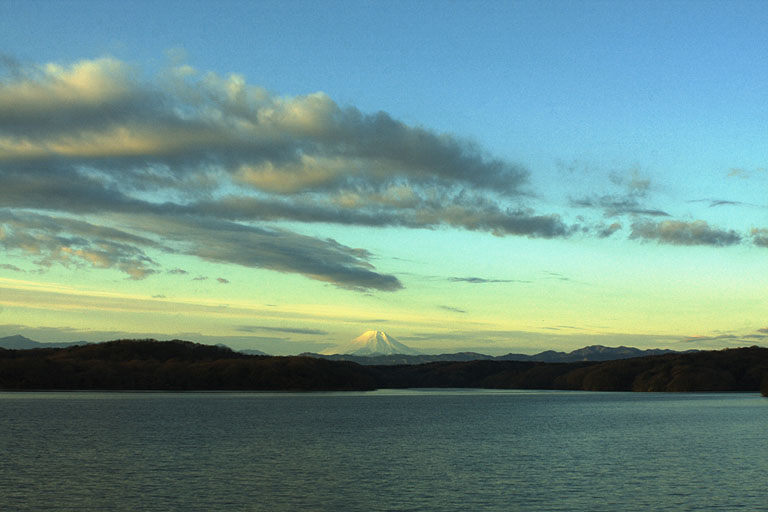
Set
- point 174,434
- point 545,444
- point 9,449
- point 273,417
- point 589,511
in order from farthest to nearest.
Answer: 1. point 273,417
2. point 174,434
3. point 545,444
4. point 9,449
5. point 589,511

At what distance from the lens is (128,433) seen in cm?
10181

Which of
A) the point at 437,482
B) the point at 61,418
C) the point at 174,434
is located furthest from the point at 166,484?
the point at 61,418

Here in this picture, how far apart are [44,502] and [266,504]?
13561 millimetres

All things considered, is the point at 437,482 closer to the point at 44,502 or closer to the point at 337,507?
the point at 337,507

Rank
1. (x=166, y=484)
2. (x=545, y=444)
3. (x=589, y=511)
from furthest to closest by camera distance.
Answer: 1. (x=545, y=444)
2. (x=166, y=484)
3. (x=589, y=511)

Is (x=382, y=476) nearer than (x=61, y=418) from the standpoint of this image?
Yes

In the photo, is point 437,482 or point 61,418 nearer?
point 437,482

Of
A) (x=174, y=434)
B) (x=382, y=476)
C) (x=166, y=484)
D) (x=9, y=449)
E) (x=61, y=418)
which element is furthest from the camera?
(x=61, y=418)

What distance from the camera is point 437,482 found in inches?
2249

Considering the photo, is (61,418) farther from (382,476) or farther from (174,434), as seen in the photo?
(382,476)

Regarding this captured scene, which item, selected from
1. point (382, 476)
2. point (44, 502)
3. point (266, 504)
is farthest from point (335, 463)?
point (44, 502)

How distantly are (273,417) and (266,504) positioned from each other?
101m

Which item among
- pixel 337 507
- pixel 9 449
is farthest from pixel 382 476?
pixel 9 449

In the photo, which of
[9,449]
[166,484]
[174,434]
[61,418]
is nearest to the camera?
[166,484]
